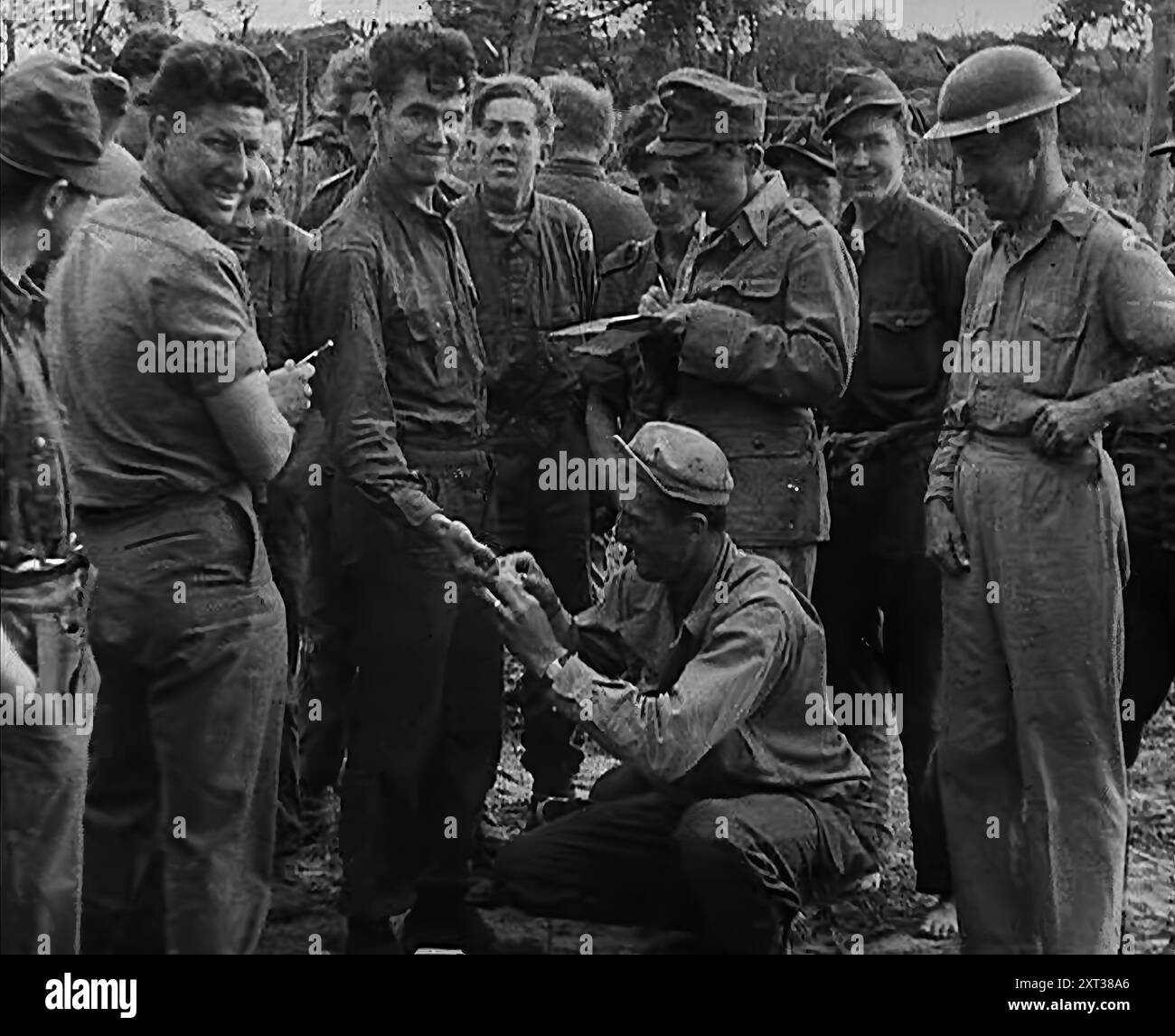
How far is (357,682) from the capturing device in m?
5.11

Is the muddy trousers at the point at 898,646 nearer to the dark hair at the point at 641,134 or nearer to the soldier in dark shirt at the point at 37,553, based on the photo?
the dark hair at the point at 641,134

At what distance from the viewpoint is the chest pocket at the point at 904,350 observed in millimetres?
5727

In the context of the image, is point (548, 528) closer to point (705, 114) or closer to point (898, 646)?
point (898, 646)

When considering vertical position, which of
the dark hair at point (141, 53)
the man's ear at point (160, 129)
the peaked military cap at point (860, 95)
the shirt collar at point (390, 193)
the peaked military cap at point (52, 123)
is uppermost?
the dark hair at point (141, 53)

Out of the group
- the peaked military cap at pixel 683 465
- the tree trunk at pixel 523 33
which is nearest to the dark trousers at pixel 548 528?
the peaked military cap at pixel 683 465

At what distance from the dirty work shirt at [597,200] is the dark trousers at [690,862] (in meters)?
2.45

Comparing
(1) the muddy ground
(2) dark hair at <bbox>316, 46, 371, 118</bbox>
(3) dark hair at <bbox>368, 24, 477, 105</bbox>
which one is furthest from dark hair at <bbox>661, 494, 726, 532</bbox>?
(2) dark hair at <bbox>316, 46, 371, 118</bbox>

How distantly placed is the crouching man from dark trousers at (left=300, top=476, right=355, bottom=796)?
1043 millimetres

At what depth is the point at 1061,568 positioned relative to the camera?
4.46 metres

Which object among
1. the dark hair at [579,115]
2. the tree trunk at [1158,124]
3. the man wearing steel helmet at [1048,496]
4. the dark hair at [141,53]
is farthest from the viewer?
the tree trunk at [1158,124]

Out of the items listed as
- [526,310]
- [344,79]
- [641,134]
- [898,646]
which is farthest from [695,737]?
[344,79]

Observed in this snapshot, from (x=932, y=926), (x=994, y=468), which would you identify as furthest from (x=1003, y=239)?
(x=932, y=926)

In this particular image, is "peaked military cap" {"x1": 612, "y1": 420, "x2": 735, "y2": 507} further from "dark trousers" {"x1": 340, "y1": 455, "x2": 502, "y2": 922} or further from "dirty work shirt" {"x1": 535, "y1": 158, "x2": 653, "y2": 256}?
"dirty work shirt" {"x1": 535, "y1": 158, "x2": 653, "y2": 256}
